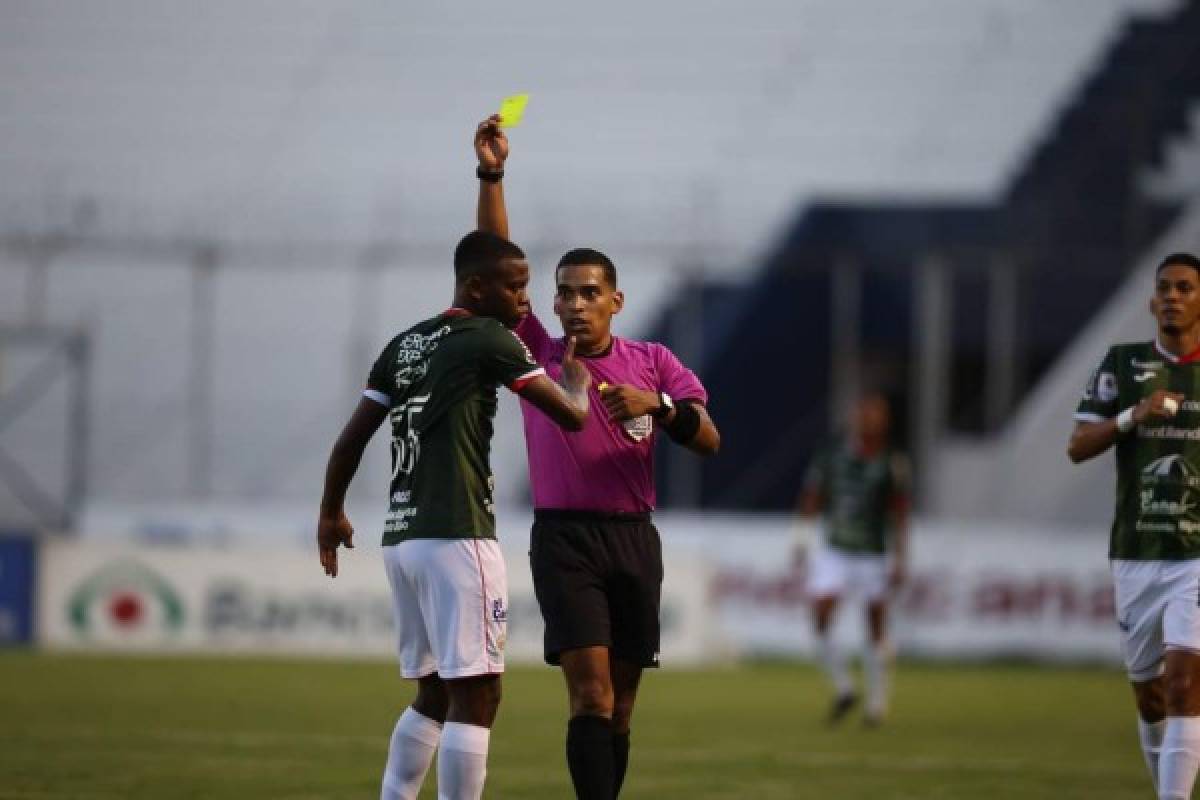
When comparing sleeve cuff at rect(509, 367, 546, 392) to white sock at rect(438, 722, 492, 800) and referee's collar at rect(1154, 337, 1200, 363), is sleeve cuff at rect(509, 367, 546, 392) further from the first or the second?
referee's collar at rect(1154, 337, 1200, 363)

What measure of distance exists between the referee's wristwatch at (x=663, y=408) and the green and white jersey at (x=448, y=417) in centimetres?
75

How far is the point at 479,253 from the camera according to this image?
26.1 feet

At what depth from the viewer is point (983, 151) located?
1302 inches

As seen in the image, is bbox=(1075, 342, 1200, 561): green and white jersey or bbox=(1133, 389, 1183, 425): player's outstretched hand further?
bbox=(1075, 342, 1200, 561): green and white jersey

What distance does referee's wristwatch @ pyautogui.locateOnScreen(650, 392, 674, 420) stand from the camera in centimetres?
835

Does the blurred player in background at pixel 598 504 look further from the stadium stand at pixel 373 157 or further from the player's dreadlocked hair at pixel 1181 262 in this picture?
the stadium stand at pixel 373 157

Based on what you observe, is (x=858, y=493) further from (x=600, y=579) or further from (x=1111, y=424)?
(x=600, y=579)

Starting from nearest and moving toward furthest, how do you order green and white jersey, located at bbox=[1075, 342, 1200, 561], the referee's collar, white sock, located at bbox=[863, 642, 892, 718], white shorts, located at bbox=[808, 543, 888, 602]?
1. green and white jersey, located at bbox=[1075, 342, 1200, 561]
2. the referee's collar
3. white sock, located at bbox=[863, 642, 892, 718]
4. white shorts, located at bbox=[808, 543, 888, 602]

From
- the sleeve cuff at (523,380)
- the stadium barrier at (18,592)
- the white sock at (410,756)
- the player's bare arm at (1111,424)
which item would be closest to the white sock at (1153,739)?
the player's bare arm at (1111,424)

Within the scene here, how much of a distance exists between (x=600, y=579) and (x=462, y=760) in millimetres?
1220

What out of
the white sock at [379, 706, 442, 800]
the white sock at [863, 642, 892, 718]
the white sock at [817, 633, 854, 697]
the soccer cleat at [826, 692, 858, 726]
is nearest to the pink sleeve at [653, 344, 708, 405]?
the white sock at [379, 706, 442, 800]

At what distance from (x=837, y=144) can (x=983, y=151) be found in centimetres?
240

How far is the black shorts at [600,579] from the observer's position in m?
8.52

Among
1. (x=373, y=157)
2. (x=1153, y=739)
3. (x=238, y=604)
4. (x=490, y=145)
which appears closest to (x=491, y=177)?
(x=490, y=145)
